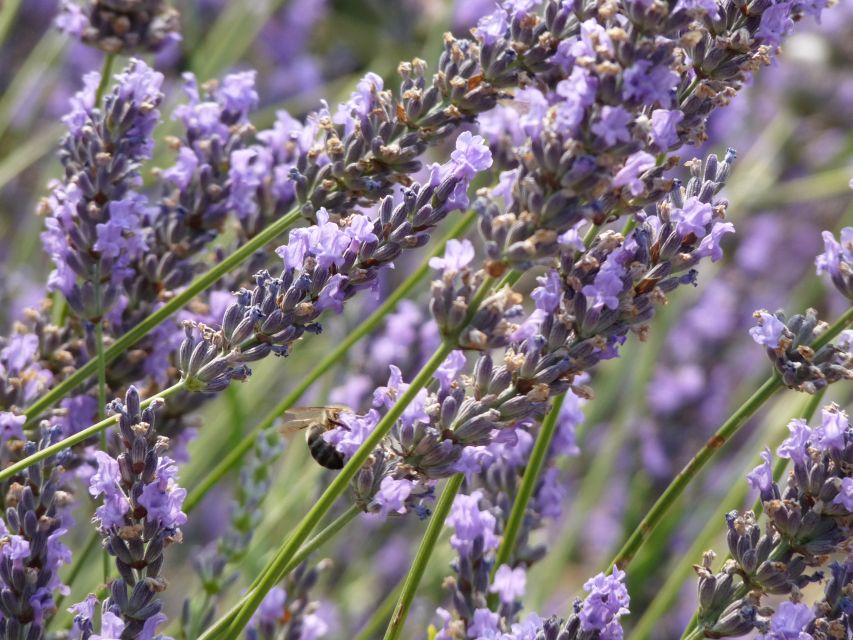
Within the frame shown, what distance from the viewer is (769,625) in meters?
1.06

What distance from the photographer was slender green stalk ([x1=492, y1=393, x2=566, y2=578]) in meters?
1.28

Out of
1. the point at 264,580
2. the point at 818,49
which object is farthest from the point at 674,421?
the point at 264,580

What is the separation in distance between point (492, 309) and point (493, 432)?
14 cm

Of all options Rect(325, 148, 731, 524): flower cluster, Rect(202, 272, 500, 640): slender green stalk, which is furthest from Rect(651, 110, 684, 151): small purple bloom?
Rect(202, 272, 500, 640): slender green stalk

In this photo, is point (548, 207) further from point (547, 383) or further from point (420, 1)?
point (420, 1)

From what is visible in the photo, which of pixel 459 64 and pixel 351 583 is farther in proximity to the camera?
pixel 351 583

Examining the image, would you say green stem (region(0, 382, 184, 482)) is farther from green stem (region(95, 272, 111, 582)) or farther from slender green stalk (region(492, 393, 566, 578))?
slender green stalk (region(492, 393, 566, 578))

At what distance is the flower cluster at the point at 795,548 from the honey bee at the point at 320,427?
496 mm

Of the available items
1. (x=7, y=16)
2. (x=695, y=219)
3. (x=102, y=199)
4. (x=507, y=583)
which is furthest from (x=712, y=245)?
(x=7, y=16)

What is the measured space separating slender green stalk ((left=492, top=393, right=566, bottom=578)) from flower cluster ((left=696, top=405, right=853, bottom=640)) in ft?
0.76

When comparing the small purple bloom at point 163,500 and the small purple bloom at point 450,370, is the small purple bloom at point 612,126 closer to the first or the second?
the small purple bloom at point 450,370

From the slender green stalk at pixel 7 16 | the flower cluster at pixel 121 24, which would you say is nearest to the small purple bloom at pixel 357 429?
the flower cluster at pixel 121 24

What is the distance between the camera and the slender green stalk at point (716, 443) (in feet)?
3.83

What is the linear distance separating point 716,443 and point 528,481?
8.9 inches
